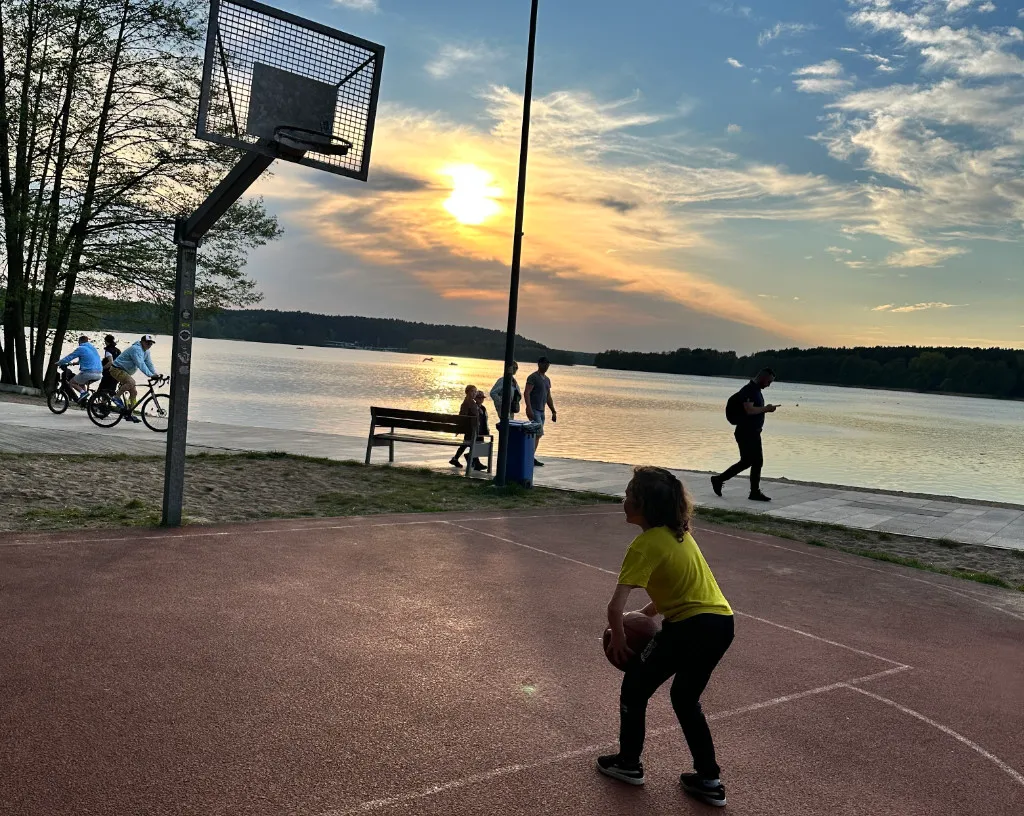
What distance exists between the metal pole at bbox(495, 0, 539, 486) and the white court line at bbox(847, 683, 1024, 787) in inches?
329

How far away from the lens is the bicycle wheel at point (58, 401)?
67.1ft

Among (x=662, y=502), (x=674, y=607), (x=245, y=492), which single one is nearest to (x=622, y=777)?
(x=674, y=607)

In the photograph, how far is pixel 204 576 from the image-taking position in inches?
280

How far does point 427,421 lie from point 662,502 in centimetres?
1213

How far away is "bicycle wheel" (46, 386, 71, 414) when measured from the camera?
20.5 metres

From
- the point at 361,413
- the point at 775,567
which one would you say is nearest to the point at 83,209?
the point at 361,413

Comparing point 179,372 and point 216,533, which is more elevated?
point 179,372

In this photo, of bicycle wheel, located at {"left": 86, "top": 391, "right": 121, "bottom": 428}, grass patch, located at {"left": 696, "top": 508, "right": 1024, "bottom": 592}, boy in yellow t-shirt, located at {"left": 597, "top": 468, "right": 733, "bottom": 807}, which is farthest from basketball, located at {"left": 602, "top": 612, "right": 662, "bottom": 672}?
bicycle wheel, located at {"left": 86, "top": 391, "right": 121, "bottom": 428}

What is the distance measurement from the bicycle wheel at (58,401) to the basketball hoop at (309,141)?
14.4 m

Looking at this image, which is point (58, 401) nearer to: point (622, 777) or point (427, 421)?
point (427, 421)

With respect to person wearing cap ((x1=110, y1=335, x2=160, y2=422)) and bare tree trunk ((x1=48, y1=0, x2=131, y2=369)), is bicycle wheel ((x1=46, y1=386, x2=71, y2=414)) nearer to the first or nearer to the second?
person wearing cap ((x1=110, y1=335, x2=160, y2=422))

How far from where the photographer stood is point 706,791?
392 centimetres

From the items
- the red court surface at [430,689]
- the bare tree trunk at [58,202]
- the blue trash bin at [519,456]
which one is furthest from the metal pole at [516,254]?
the bare tree trunk at [58,202]

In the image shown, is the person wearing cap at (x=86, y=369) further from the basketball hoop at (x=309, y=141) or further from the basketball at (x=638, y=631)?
the basketball at (x=638, y=631)
